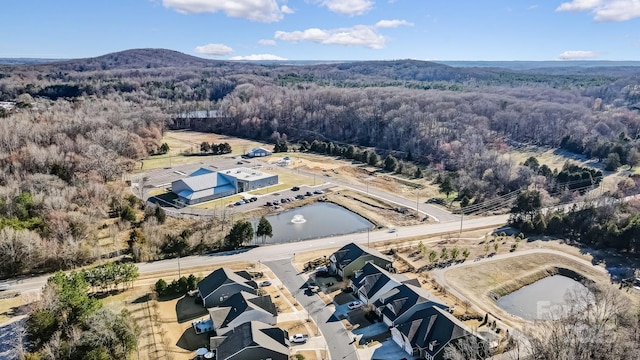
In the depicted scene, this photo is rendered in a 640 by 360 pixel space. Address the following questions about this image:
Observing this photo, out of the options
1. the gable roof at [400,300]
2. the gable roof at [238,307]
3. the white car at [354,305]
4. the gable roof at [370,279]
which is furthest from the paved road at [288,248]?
the gable roof at [400,300]

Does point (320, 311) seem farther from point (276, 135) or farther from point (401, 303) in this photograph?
point (276, 135)

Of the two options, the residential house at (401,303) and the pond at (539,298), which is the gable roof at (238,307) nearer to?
the residential house at (401,303)

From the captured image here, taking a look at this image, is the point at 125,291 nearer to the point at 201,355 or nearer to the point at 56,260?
the point at 56,260

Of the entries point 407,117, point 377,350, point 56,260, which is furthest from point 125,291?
point 407,117

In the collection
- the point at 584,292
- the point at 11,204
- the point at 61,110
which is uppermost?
the point at 61,110

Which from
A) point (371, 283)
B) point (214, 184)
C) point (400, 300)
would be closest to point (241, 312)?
point (371, 283)
